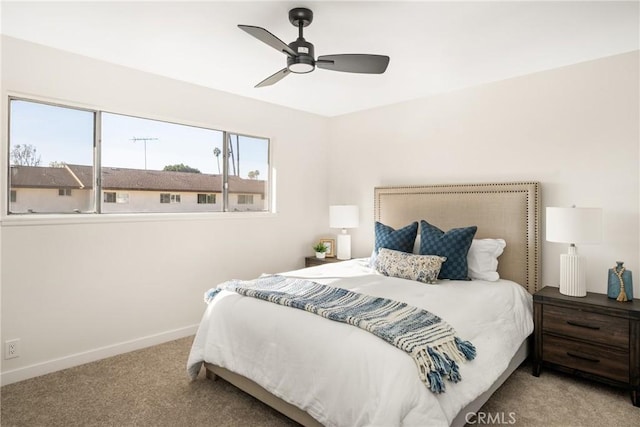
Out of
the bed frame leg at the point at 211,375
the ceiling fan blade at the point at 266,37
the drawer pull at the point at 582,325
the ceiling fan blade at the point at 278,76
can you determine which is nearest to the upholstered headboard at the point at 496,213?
the drawer pull at the point at 582,325

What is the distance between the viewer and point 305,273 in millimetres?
3264

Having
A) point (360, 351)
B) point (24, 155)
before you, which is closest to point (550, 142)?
point (360, 351)

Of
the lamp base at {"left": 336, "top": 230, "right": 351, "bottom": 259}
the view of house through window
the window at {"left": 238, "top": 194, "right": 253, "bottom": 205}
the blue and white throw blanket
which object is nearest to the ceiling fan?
the blue and white throw blanket

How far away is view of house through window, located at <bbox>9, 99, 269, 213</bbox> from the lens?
2.84 metres

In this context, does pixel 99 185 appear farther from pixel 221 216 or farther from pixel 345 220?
pixel 345 220

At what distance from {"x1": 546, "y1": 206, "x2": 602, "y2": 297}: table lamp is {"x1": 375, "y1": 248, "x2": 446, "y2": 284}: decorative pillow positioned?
85 cm

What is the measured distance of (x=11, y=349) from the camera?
2676 mm

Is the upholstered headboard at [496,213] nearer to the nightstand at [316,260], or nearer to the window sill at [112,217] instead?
the nightstand at [316,260]

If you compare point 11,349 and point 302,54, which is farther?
point 11,349

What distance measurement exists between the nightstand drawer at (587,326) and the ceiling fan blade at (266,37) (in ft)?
8.50

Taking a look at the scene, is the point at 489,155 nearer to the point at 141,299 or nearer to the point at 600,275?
the point at 600,275

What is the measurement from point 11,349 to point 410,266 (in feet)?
9.97

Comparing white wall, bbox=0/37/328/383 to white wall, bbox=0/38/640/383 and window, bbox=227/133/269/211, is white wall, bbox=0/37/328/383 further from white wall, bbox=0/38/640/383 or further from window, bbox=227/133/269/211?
window, bbox=227/133/269/211

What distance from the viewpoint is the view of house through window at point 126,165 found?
2.84 meters
